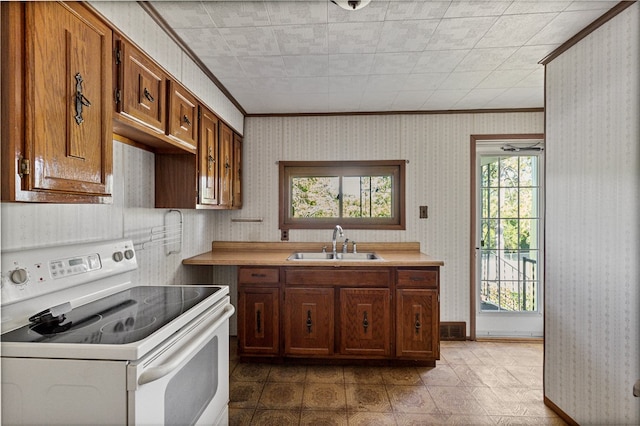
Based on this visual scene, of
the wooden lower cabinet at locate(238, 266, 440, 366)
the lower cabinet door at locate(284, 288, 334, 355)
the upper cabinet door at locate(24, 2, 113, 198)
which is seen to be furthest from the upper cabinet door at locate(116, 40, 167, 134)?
the lower cabinet door at locate(284, 288, 334, 355)

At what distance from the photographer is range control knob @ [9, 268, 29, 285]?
1.11 m

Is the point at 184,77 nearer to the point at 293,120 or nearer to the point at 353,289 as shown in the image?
the point at 293,120

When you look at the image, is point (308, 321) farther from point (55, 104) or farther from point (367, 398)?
point (55, 104)

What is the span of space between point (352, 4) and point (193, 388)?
186cm

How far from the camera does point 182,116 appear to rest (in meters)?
1.93

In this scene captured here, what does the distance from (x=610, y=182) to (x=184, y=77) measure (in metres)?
2.41

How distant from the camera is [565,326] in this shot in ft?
6.26

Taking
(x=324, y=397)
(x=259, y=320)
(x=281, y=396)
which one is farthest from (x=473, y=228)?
(x=281, y=396)

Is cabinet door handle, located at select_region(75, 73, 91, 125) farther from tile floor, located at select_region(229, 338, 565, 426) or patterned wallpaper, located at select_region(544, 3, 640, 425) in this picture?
patterned wallpaper, located at select_region(544, 3, 640, 425)

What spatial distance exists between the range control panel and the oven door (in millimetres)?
540

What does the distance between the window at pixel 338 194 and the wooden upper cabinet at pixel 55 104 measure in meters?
2.12

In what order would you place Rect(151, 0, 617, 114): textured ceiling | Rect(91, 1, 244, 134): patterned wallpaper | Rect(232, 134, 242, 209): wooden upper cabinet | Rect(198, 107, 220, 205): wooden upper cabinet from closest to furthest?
Rect(91, 1, 244, 134): patterned wallpaper → Rect(151, 0, 617, 114): textured ceiling → Rect(198, 107, 220, 205): wooden upper cabinet → Rect(232, 134, 242, 209): wooden upper cabinet

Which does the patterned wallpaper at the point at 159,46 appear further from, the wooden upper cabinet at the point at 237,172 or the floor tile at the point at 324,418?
the floor tile at the point at 324,418

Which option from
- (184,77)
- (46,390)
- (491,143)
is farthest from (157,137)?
(491,143)
